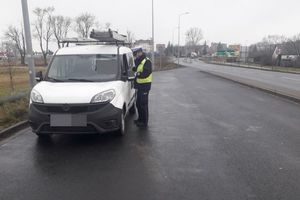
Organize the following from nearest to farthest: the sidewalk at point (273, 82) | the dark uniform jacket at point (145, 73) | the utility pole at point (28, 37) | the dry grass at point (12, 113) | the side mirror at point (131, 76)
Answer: the side mirror at point (131, 76) < the dark uniform jacket at point (145, 73) < the dry grass at point (12, 113) < the utility pole at point (28, 37) < the sidewalk at point (273, 82)

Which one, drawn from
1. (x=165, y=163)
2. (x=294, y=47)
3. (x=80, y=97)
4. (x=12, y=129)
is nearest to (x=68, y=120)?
(x=80, y=97)

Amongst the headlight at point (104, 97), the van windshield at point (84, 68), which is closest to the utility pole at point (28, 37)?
the van windshield at point (84, 68)

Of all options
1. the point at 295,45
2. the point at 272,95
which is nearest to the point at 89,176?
the point at 272,95

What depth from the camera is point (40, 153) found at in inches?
232

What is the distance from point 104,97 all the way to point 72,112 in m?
0.65

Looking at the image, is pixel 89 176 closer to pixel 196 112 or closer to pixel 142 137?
pixel 142 137

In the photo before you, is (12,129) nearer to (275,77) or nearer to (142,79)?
(142,79)

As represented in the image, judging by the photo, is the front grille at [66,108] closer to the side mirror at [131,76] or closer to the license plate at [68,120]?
the license plate at [68,120]

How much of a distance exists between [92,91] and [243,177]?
3.09 m

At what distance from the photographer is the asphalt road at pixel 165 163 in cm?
423

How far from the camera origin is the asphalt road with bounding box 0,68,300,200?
13.9 ft

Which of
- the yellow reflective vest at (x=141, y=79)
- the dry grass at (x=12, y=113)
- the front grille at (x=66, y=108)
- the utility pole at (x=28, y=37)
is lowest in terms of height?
the dry grass at (x=12, y=113)

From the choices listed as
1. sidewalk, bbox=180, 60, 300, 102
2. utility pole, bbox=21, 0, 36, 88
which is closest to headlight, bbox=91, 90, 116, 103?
utility pole, bbox=21, 0, 36, 88

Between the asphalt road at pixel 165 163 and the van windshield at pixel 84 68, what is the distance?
126 centimetres
